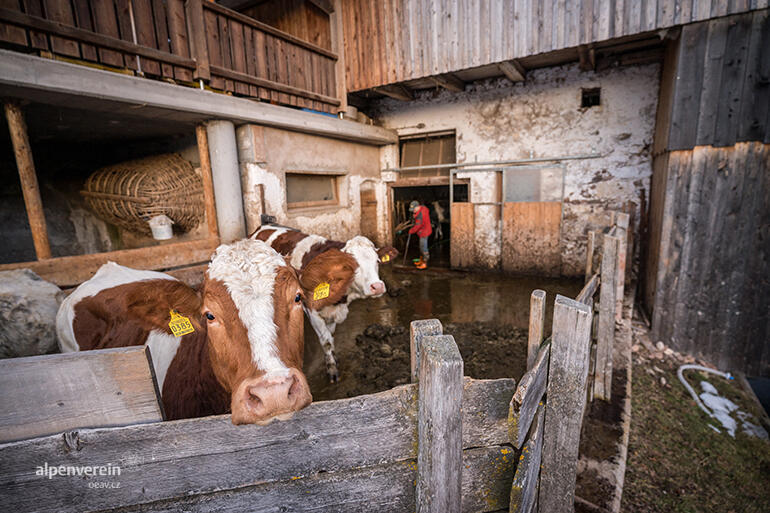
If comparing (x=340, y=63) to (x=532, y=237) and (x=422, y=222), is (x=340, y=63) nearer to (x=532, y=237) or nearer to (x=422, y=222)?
(x=422, y=222)

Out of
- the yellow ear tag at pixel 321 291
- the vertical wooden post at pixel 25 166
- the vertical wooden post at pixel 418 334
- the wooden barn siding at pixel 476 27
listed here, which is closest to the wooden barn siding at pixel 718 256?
the wooden barn siding at pixel 476 27

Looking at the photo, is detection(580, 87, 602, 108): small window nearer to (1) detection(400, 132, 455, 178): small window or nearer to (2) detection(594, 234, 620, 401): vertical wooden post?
(1) detection(400, 132, 455, 178): small window

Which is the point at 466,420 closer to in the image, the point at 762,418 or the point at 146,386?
the point at 146,386

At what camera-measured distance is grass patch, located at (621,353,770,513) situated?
2428 mm

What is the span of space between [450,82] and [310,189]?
147 inches

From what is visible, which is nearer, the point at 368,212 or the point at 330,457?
the point at 330,457

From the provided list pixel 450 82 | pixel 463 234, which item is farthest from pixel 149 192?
pixel 463 234

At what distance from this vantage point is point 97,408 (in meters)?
→ 1.06

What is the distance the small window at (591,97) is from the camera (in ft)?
21.8

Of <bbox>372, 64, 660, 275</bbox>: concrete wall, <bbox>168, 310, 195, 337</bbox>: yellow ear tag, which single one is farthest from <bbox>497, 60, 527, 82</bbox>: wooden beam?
<bbox>168, 310, 195, 337</bbox>: yellow ear tag

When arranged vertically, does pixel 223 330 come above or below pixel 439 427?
above

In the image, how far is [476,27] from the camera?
570cm

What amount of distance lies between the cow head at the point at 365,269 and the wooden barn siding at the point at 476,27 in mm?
3790

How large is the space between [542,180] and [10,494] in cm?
810
